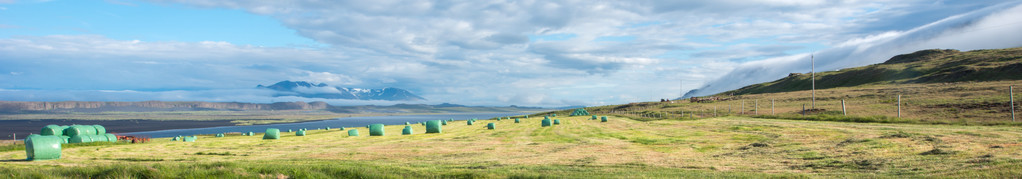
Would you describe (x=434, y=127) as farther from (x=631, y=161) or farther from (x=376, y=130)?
(x=631, y=161)

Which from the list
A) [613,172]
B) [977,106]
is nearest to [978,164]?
[613,172]

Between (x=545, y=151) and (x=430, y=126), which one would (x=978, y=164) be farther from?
(x=430, y=126)

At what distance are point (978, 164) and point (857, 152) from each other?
4839 millimetres

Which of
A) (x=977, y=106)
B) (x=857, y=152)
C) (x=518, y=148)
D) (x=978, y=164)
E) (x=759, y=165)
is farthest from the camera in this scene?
(x=977, y=106)

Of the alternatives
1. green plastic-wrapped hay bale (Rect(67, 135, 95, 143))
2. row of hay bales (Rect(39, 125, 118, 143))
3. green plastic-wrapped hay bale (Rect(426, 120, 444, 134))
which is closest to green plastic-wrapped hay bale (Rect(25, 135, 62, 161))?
green plastic-wrapped hay bale (Rect(67, 135, 95, 143))

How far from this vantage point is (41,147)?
21.0 m

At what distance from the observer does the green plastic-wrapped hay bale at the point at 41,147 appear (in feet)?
67.9

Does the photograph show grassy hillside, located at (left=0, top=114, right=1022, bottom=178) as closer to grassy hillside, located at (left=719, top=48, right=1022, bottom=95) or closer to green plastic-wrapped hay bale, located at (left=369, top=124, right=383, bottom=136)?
Result: green plastic-wrapped hay bale, located at (left=369, top=124, right=383, bottom=136)

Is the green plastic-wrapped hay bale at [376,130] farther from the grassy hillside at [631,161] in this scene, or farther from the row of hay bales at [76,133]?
the row of hay bales at [76,133]

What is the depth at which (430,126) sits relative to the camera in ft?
141

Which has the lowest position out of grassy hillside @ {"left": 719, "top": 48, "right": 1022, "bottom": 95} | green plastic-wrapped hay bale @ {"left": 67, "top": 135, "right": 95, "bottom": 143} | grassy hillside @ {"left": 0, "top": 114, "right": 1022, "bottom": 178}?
green plastic-wrapped hay bale @ {"left": 67, "top": 135, "right": 95, "bottom": 143}

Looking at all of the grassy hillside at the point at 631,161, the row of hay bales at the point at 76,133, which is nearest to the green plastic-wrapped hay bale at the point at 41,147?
the grassy hillside at the point at 631,161

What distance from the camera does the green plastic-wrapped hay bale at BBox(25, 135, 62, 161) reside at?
2070 cm

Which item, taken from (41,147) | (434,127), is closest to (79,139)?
(41,147)
